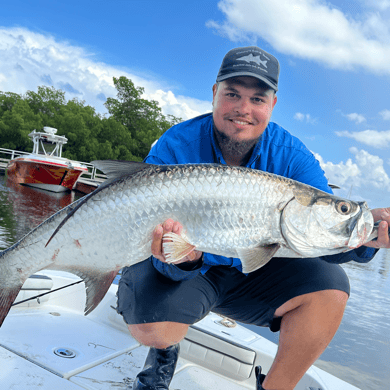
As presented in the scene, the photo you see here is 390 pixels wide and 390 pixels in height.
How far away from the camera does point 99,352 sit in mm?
2912

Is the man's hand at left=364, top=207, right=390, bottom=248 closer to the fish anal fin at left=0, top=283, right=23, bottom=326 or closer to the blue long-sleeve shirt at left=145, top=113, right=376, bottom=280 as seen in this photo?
the blue long-sleeve shirt at left=145, top=113, right=376, bottom=280

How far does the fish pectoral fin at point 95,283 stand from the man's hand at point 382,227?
1539 mm

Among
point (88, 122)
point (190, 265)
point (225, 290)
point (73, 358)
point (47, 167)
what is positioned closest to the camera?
point (190, 265)

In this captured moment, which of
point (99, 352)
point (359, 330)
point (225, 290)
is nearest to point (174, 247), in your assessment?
point (225, 290)

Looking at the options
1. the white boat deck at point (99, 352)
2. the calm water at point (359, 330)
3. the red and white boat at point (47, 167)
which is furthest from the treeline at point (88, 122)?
the white boat deck at point (99, 352)

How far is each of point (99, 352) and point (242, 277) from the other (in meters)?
1.34

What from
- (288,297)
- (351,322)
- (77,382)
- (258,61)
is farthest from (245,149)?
(351,322)

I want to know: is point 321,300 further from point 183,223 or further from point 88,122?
point 88,122

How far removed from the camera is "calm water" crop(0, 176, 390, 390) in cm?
532

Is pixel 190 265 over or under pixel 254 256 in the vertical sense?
under

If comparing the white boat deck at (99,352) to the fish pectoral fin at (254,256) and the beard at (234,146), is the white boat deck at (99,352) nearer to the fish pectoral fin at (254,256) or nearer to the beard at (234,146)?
the fish pectoral fin at (254,256)

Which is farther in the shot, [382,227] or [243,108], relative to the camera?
[243,108]

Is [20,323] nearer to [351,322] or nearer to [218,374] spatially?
[218,374]

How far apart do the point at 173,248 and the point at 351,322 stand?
7138mm
